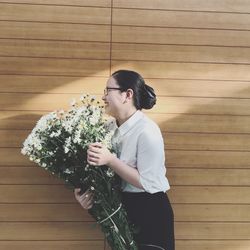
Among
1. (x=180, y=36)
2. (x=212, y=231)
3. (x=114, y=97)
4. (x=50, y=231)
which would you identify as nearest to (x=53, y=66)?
(x=114, y=97)

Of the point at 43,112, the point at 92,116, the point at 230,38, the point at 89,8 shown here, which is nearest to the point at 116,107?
the point at 92,116

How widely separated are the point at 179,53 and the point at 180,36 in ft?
0.39

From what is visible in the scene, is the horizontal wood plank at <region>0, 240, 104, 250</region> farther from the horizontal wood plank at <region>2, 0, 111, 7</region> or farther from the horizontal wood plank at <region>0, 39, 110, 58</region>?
the horizontal wood plank at <region>2, 0, 111, 7</region>

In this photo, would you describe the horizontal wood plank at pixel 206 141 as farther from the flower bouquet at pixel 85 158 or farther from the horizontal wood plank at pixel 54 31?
the horizontal wood plank at pixel 54 31

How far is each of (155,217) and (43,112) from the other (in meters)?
1.06

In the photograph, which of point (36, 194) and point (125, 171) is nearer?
point (125, 171)

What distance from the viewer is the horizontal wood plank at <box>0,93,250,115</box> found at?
9.43 feet

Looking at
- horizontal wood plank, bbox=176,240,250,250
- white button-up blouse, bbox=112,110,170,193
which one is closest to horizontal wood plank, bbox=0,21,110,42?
white button-up blouse, bbox=112,110,170,193

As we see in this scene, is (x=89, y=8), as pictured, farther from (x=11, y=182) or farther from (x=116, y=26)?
(x=11, y=182)

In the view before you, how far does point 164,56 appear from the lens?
116 inches

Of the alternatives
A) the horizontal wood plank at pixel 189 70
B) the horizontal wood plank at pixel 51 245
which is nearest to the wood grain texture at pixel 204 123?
the horizontal wood plank at pixel 189 70

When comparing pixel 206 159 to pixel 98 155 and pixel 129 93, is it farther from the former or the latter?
pixel 98 155

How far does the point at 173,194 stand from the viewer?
9.65ft

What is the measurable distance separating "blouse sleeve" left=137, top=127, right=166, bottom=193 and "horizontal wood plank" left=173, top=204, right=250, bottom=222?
733mm
